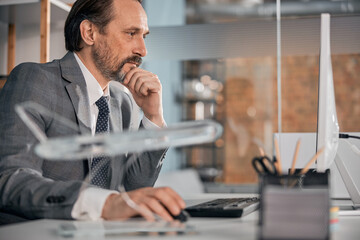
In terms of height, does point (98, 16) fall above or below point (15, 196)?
above

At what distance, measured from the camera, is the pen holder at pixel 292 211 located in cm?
60

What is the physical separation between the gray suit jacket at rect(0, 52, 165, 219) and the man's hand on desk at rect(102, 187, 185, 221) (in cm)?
9

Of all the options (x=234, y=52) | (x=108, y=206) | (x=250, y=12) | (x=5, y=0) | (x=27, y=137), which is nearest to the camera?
(x=108, y=206)

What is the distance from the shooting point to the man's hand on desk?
812 mm

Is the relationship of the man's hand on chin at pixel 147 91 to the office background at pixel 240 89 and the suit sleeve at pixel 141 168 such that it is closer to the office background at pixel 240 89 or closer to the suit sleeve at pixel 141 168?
the suit sleeve at pixel 141 168

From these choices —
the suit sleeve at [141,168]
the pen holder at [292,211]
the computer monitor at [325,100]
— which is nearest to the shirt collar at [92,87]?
the suit sleeve at [141,168]

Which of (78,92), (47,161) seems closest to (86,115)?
(78,92)

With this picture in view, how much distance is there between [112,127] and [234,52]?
6.08ft

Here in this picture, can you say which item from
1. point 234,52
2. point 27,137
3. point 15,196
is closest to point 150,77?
point 27,137

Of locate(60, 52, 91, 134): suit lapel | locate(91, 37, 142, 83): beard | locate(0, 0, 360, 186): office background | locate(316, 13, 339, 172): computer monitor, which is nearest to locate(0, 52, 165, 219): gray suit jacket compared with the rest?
locate(60, 52, 91, 134): suit lapel

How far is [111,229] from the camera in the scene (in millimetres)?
759

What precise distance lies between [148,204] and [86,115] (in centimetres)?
57

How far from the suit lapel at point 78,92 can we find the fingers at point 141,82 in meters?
0.20

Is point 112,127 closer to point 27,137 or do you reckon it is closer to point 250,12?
Answer: point 27,137
